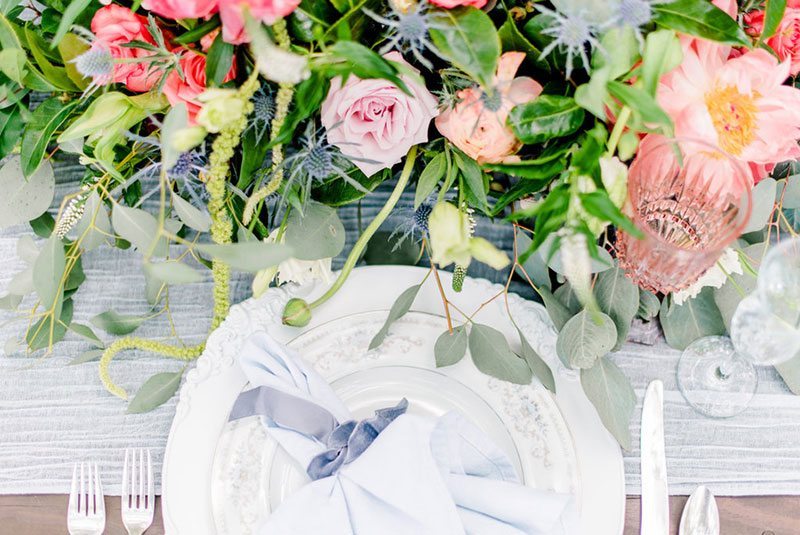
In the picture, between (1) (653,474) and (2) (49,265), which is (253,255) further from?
(1) (653,474)

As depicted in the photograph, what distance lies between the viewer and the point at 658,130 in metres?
0.41

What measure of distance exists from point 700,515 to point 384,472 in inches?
11.7

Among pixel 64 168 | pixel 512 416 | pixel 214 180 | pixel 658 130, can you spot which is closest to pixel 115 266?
pixel 64 168

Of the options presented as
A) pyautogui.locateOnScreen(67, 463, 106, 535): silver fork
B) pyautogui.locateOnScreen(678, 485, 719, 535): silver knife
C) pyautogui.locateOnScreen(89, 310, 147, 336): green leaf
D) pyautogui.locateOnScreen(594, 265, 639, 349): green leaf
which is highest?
pyautogui.locateOnScreen(594, 265, 639, 349): green leaf

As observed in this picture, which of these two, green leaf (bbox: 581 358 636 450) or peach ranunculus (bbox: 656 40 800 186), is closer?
peach ranunculus (bbox: 656 40 800 186)

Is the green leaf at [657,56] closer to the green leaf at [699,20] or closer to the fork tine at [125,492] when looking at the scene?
the green leaf at [699,20]

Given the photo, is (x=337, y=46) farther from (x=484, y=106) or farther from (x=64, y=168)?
(x=64, y=168)

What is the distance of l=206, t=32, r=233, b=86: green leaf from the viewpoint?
1.38ft

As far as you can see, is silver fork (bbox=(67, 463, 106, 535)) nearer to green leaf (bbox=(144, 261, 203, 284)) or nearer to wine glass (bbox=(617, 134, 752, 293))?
green leaf (bbox=(144, 261, 203, 284))

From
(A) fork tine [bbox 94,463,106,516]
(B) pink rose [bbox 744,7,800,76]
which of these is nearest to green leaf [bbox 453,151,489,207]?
(B) pink rose [bbox 744,7,800,76]

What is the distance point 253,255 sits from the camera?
39 cm

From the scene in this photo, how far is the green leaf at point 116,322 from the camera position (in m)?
0.67

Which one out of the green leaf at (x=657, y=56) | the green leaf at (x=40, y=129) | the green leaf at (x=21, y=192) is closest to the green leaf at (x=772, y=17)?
the green leaf at (x=657, y=56)

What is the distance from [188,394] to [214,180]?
23cm
